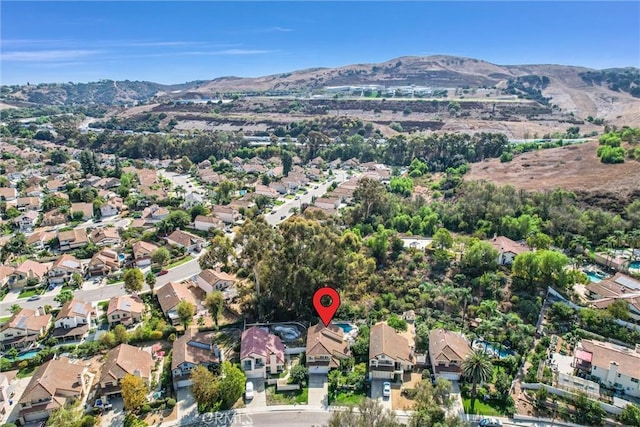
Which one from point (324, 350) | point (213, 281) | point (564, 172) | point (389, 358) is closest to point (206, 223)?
point (213, 281)

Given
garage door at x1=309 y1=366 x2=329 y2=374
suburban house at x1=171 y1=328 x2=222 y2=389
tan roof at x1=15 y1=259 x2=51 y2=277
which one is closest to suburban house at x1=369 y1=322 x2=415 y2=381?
garage door at x1=309 y1=366 x2=329 y2=374

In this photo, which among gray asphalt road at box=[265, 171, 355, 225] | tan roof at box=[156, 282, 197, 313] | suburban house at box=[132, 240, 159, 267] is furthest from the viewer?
gray asphalt road at box=[265, 171, 355, 225]

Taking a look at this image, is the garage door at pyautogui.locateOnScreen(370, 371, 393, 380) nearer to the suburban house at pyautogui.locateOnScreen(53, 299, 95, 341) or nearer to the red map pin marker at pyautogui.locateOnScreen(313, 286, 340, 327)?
the red map pin marker at pyautogui.locateOnScreen(313, 286, 340, 327)

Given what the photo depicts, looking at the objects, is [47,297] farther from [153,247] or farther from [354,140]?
[354,140]

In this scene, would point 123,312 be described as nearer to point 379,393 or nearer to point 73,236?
point 73,236

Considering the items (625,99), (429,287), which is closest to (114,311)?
(429,287)
